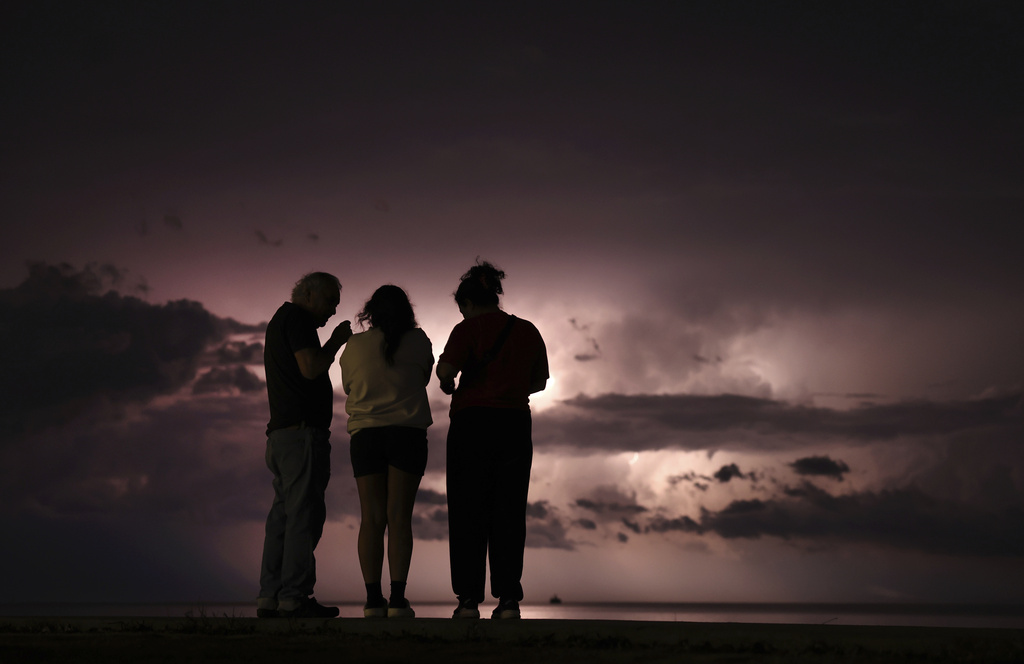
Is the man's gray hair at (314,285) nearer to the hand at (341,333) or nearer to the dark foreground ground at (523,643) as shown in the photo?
the hand at (341,333)

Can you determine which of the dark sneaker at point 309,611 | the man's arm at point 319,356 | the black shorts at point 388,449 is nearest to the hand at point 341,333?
the man's arm at point 319,356

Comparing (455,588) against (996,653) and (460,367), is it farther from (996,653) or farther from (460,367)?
(996,653)

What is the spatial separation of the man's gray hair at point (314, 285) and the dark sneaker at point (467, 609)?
8.50ft

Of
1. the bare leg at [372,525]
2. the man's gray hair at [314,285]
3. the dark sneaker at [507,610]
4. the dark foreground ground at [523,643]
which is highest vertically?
the man's gray hair at [314,285]

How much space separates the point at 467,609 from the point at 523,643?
4.66ft

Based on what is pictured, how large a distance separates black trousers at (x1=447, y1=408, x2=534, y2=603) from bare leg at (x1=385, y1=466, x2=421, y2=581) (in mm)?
345

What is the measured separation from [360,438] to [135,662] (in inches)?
95.7

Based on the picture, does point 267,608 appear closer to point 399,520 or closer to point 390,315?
point 399,520

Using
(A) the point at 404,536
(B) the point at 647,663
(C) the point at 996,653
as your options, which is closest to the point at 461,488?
(A) the point at 404,536

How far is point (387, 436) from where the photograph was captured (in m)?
6.67

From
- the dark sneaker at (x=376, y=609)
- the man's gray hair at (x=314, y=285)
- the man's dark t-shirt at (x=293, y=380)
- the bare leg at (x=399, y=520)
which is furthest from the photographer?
the man's gray hair at (x=314, y=285)

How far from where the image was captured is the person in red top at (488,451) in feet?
22.0

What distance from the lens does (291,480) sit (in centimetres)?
671

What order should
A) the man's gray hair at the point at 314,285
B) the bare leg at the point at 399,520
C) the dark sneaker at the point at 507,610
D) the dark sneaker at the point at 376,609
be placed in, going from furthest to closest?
1. the man's gray hair at the point at 314,285
2. the bare leg at the point at 399,520
3. the dark sneaker at the point at 376,609
4. the dark sneaker at the point at 507,610
